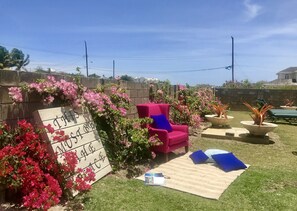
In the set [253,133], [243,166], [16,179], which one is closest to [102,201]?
[16,179]

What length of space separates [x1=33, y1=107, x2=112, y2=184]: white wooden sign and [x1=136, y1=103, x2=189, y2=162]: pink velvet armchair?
1166 mm

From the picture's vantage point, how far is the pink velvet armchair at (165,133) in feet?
A: 16.8

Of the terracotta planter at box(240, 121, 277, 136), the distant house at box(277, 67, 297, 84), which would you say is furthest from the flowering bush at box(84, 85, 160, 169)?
the distant house at box(277, 67, 297, 84)

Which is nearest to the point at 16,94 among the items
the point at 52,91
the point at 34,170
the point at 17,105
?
the point at 17,105

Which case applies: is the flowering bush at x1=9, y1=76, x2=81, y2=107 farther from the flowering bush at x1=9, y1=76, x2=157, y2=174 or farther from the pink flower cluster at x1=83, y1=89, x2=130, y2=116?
the pink flower cluster at x1=83, y1=89, x2=130, y2=116

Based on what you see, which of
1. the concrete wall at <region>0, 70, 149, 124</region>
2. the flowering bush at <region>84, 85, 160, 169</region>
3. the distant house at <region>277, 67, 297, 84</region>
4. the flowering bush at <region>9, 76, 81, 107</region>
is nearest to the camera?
the concrete wall at <region>0, 70, 149, 124</region>

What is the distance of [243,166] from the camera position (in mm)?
4949

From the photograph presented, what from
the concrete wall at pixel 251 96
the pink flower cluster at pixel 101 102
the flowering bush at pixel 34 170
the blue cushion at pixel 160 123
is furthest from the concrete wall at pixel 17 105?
the concrete wall at pixel 251 96

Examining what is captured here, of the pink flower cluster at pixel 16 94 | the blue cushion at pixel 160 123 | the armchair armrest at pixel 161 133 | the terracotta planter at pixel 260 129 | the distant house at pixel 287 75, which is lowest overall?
the terracotta planter at pixel 260 129

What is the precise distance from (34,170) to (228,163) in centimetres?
324

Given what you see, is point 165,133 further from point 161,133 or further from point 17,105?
point 17,105

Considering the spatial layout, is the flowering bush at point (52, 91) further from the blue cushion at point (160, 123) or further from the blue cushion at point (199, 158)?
the blue cushion at point (199, 158)

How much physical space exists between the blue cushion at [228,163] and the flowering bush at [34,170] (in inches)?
96.0

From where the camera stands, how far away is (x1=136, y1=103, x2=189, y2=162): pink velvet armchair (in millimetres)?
5109
